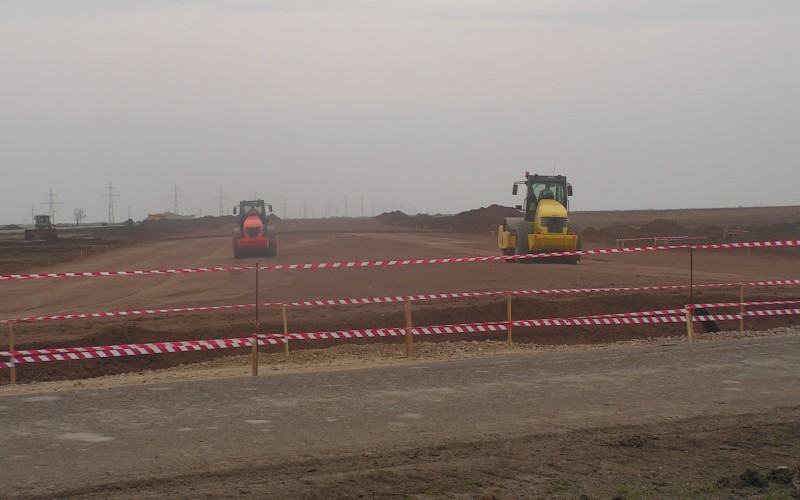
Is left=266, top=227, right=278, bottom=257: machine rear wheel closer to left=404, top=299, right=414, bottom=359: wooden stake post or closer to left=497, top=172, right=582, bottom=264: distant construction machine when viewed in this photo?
left=497, top=172, right=582, bottom=264: distant construction machine

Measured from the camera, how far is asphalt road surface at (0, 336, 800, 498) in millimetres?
6082

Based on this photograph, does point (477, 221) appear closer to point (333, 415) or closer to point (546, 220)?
point (546, 220)

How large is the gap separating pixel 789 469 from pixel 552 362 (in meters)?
5.11

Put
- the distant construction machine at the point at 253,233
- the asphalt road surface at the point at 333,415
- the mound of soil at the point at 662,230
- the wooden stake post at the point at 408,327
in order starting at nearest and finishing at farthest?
the asphalt road surface at the point at 333,415 → the wooden stake post at the point at 408,327 → the distant construction machine at the point at 253,233 → the mound of soil at the point at 662,230

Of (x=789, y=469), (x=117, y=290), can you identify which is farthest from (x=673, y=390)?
(x=117, y=290)

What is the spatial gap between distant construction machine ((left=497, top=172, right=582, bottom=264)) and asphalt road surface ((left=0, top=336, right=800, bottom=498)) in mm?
15717

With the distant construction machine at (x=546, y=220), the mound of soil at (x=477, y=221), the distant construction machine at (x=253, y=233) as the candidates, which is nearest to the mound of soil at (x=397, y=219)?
the mound of soil at (x=477, y=221)

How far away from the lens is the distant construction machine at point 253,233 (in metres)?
37.3

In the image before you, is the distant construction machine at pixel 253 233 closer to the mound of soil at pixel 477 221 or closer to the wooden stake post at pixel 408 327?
the wooden stake post at pixel 408 327

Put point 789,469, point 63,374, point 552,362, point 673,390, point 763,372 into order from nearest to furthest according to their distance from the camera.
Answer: point 789,469
point 673,390
point 763,372
point 552,362
point 63,374

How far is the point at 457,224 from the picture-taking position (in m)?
88.9

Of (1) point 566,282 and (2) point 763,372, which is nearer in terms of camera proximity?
(2) point 763,372

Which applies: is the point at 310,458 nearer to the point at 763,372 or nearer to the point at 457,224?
the point at 763,372

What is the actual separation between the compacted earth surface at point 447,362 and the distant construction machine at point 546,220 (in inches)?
42.8
